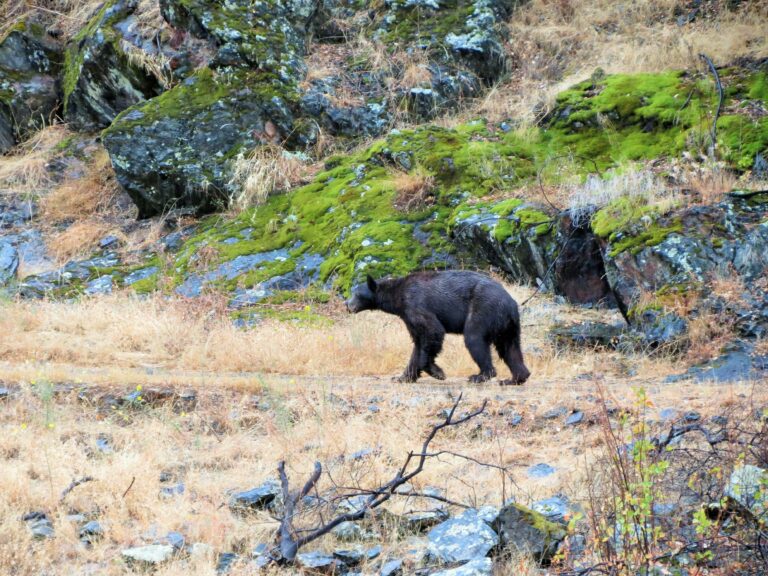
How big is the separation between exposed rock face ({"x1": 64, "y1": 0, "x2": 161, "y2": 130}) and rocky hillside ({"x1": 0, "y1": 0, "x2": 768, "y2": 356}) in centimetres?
6

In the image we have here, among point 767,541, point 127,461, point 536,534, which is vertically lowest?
point 127,461

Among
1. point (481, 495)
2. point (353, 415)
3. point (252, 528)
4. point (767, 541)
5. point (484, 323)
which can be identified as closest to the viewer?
point (767, 541)

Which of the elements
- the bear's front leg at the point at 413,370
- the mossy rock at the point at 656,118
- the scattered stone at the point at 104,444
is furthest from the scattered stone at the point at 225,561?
the mossy rock at the point at 656,118

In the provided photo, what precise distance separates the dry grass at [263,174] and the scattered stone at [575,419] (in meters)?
11.7

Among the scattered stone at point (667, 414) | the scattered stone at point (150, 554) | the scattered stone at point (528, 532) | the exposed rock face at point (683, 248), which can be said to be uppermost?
the scattered stone at point (528, 532)

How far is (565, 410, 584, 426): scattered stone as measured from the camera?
829cm

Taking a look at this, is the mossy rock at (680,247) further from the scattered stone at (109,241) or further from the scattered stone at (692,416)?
the scattered stone at (109,241)

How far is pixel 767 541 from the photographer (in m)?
4.86

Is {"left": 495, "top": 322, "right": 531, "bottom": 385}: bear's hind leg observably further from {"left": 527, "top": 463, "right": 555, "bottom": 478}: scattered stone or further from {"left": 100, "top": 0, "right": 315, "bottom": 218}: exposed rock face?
{"left": 100, "top": 0, "right": 315, "bottom": 218}: exposed rock face

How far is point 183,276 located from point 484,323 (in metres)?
8.43

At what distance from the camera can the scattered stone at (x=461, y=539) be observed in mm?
5551

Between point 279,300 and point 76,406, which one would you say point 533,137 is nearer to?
point 279,300

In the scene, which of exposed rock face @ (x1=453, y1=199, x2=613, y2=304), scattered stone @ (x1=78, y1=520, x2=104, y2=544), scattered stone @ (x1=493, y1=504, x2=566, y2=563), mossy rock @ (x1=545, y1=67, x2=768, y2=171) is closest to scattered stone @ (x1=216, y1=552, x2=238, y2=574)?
scattered stone @ (x1=78, y1=520, x2=104, y2=544)

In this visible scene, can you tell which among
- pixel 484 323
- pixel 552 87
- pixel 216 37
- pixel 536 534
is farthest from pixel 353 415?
A: pixel 216 37
